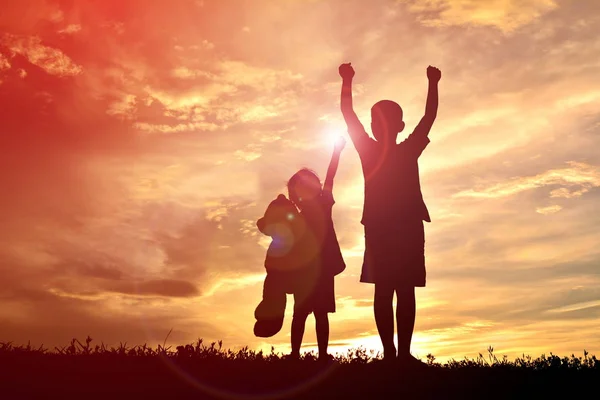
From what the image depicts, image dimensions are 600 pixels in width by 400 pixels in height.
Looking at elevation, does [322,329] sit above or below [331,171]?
below

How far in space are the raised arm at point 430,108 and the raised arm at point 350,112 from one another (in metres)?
0.76

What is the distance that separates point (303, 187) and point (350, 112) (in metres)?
1.97

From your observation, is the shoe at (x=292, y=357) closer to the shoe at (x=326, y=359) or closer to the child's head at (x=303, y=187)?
the shoe at (x=326, y=359)

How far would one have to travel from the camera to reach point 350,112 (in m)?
9.68

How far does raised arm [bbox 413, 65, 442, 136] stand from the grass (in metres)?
3.24

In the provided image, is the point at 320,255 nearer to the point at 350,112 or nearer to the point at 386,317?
the point at 386,317

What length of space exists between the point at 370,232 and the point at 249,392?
9.20ft

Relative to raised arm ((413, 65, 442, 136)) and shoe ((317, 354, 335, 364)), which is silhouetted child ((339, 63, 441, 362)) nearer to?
raised arm ((413, 65, 442, 136))

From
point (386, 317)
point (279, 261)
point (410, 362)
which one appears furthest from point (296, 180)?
point (410, 362)

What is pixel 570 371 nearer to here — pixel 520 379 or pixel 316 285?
pixel 520 379

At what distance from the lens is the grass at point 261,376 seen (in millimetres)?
7820

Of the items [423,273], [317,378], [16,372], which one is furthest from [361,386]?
[16,372]

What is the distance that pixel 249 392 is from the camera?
7840 mm

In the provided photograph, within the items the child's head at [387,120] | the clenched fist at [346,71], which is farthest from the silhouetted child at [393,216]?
the clenched fist at [346,71]
